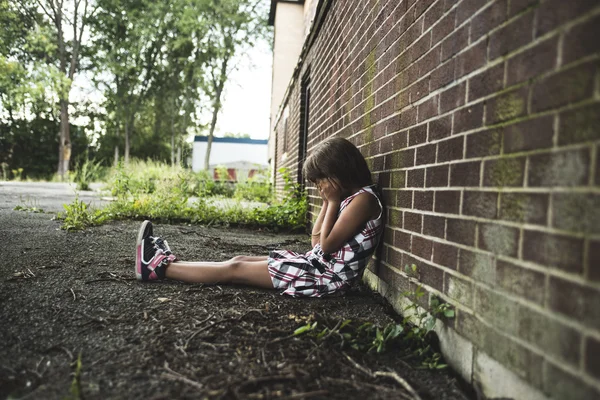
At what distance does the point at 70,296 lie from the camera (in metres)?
2.35

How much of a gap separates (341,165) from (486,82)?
126 centimetres

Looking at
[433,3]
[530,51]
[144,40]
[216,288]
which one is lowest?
[216,288]

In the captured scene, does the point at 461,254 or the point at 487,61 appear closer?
the point at 487,61

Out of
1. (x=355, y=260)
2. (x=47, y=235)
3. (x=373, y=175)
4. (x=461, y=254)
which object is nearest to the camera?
(x=461, y=254)

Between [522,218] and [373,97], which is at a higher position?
[373,97]

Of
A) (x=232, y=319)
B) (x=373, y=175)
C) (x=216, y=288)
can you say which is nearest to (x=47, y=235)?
(x=216, y=288)

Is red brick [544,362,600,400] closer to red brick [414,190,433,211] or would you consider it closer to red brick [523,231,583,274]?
red brick [523,231,583,274]

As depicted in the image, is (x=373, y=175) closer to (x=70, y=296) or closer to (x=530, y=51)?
(x=530, y=51)

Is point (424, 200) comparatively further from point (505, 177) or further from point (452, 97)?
point (505, 177)

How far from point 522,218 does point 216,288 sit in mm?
2022

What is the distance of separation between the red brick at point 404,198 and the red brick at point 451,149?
40 centimetres

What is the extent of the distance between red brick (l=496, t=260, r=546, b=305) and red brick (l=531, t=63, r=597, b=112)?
48cm

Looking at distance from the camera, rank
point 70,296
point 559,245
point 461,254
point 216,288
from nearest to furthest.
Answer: point 559,245
point 461,254
point 70,296
point 216,288

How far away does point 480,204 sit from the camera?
1.45 metres
